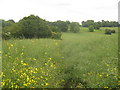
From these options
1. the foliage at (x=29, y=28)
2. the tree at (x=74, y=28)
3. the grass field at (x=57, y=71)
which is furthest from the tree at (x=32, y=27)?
the tree at (x=74, y=28)

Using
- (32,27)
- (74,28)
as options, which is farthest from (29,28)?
(74,28)

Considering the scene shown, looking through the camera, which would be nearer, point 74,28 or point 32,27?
point 32,27

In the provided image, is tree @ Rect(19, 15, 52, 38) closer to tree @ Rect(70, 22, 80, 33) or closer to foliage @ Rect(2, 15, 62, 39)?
foliage @ Rect(2, 15, 62, 39)

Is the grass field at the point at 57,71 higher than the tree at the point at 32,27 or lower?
lower

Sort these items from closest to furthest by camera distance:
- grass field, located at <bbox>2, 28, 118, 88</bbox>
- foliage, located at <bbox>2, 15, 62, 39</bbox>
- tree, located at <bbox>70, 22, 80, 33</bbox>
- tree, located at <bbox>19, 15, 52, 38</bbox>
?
grass field, located at <bbox>2, 28, 118, 88</bbox> < foliage, located at <bbox>2, 15, 62, 39</bbox> < tree, located at <bbox>19, 15, 52, 38</bbox> < tree, located at <bbox>70, 22, 80, 33</bbox>

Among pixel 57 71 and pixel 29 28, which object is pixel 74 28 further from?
pixel 57 71

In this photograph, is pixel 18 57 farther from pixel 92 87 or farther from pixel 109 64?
pixel 109 64

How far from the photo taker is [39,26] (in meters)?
31.8

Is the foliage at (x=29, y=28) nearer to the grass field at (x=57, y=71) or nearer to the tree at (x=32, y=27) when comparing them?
the tree at (x=32, y=27)

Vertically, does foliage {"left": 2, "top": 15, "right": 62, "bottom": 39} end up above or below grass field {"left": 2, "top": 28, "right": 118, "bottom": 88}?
above

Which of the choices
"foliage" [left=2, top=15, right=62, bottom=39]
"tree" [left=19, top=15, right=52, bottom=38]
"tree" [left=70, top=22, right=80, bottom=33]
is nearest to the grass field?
"foliage" [left=2, top=15, right=62, bottom=39]

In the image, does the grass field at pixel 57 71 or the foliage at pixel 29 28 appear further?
the foliage at pixel 29 28

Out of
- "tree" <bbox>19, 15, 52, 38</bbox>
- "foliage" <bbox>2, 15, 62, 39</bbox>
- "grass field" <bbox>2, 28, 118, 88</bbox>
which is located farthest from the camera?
"tree" <bbox>19, 15, 52, 38</bbox>

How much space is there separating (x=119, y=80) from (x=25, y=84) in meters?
4.66
